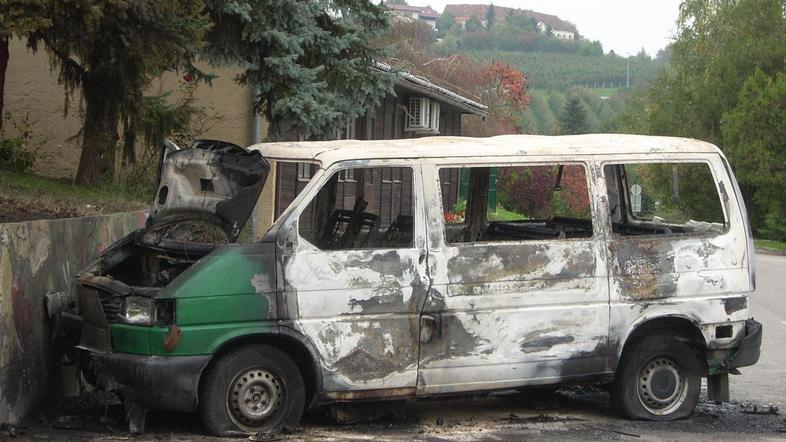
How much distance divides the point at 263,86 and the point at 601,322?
776 centimetres

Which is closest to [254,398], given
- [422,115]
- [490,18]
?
[422,115]

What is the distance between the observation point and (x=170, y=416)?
8.29m

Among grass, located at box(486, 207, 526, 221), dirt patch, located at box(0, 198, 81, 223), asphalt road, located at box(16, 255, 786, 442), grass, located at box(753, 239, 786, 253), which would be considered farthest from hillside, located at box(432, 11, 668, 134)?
asphalt road, located at box(16, 255, 786, 442)

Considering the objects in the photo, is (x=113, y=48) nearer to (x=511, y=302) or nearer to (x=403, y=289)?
(x=403, y=289)

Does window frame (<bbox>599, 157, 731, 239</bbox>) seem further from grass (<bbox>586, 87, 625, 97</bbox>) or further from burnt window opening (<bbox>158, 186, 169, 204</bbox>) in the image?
grass (<bbox>586, 87, 625, 97</bbox>)

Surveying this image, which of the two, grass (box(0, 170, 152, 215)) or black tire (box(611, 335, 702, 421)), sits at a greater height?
grass (box(0, 170, 152, 215))

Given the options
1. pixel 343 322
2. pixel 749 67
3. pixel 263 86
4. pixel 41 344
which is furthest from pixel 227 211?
pixel 749 67

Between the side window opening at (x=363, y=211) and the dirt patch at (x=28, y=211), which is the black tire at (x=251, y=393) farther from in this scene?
the dirt patch at (x=28, y=211)

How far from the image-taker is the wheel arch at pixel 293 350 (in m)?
7.51

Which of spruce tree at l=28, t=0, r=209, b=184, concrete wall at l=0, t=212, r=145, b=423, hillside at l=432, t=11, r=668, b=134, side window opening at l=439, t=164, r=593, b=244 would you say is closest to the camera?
concrete wall at l=0, t=212, r=145, b=423

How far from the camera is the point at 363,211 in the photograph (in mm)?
8328

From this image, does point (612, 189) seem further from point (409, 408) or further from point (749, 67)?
point (749, 67)

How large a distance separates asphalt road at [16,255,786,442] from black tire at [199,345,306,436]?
0.14m

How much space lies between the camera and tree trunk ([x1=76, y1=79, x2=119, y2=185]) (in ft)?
43.4
